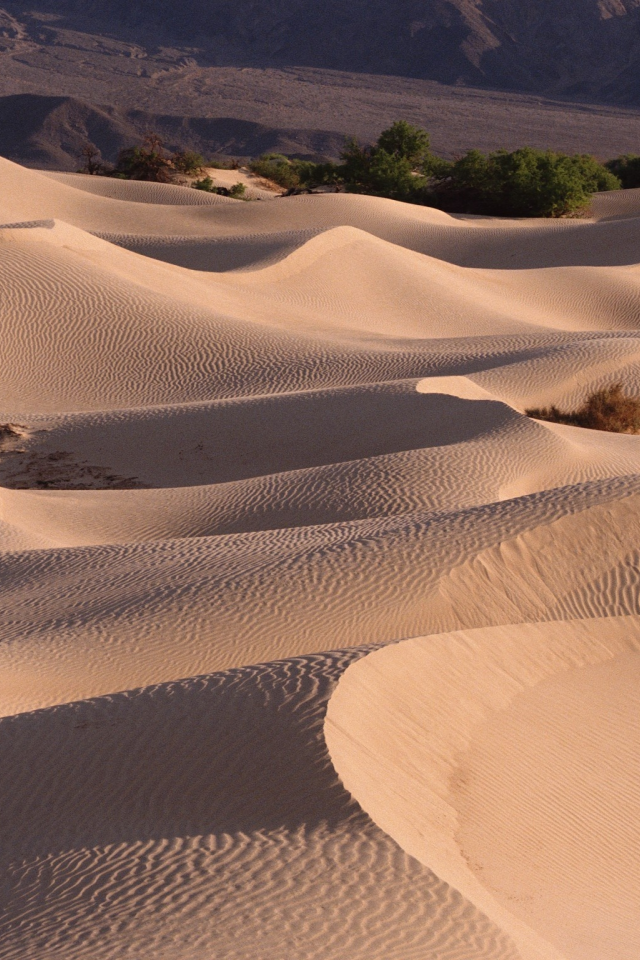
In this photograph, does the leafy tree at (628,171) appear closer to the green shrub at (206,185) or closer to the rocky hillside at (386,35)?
the green shrub at (206,185)

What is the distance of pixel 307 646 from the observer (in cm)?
729

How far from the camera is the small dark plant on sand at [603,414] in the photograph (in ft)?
52.3

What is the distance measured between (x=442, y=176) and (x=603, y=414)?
26645 mm

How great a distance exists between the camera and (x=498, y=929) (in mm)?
3674

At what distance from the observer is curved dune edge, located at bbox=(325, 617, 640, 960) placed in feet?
14.1

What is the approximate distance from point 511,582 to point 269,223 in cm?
2456

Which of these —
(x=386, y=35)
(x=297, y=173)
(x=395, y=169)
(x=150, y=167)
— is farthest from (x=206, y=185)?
(x=386, y=35)

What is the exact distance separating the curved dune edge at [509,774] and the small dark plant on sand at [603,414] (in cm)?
924

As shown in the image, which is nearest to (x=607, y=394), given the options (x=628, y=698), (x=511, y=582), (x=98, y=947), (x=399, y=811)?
(x=511, y=582)

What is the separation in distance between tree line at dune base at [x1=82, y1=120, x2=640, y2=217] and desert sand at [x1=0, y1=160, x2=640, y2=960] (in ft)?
64.2

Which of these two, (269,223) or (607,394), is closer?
(607,394)

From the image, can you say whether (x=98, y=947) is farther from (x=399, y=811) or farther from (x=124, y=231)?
(x=124, y=231)

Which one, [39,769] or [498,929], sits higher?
[498,929]

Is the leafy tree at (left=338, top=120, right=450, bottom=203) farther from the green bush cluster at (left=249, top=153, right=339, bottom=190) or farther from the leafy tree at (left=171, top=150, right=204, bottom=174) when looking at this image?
the leafy tree at (left=171, top=150, right=204, bottom=174)
